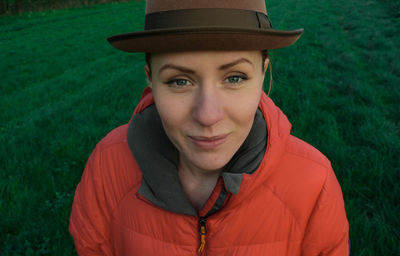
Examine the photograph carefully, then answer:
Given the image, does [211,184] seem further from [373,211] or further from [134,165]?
[373,211]


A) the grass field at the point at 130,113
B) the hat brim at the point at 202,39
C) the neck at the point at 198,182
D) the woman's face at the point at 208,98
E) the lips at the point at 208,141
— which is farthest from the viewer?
the grass field at the point at 130,113

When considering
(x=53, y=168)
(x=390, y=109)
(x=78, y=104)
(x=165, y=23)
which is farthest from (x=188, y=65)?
(x=78, y=104)

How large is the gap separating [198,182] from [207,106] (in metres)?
0.55

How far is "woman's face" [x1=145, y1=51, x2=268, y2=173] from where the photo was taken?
1069 millimetres

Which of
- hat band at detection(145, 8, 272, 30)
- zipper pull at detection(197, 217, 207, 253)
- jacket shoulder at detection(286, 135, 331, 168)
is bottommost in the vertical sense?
zipper pull at detection(197, 217, 207, 253)

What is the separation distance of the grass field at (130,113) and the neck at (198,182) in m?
1.31

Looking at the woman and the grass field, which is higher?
the woman

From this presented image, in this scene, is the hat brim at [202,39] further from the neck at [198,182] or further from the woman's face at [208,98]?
the neck at [198,182]

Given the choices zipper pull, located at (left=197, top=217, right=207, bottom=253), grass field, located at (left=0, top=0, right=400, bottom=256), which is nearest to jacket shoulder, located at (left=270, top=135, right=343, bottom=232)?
zipper pull, located at (left=197, top=217, right=207, bottom=253)

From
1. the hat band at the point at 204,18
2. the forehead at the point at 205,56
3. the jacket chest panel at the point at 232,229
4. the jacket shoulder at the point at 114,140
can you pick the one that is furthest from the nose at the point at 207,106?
the jacket shoulder at the point at 114,140

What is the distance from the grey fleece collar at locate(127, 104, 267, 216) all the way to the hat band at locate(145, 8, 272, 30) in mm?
A: 506

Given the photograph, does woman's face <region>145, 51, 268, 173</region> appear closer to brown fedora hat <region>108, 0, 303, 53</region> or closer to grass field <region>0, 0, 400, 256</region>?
brown fedora hat <region>108, 0, 303, 53</region>

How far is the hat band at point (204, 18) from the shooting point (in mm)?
1008

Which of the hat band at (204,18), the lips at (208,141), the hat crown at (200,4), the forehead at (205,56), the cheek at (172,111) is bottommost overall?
the lips at (208,141)
